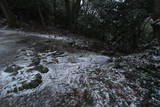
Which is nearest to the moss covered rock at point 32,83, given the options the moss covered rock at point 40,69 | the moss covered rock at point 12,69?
the moss covered rock at point 40,69

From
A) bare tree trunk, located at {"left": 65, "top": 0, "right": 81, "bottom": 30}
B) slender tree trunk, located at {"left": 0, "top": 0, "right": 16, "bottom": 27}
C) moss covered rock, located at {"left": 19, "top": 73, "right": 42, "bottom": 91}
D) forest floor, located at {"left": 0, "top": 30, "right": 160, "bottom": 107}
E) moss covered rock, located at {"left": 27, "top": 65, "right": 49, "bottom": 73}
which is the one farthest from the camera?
bare tree trunk, located at {"left": 65, "top": 0, "right": 81, "bottom": 30}

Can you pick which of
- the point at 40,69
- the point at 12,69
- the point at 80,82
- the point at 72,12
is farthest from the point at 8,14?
the point at 80,82

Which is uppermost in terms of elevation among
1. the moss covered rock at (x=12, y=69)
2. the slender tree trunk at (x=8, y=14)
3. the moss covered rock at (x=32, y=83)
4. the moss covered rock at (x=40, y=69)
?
the slender tree trunk at (x=8, y=14)

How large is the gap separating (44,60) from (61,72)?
33.1 inches

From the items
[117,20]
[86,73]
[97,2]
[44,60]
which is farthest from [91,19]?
[86,73]

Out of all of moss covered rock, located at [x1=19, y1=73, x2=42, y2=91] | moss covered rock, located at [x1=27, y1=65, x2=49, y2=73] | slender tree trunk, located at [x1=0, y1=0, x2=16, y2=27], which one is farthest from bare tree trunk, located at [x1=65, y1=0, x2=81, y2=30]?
moss covered rock, located at [x1=19, y1=73, x2=42, y2=91]

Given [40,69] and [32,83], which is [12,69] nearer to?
[40,69]

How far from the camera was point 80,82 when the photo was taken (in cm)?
269

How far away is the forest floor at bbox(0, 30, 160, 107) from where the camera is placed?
2230 mm

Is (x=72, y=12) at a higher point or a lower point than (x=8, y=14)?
higher

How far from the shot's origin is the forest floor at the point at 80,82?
7.32ft

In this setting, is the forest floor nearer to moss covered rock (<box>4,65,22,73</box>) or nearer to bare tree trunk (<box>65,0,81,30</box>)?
moss covered rock (<box>4,65,22,73</box>)

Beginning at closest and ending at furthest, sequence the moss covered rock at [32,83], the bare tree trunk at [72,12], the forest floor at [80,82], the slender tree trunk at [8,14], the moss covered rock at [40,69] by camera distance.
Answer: the forest floor at [80,82] < the moss covered rock at [32,83] < the moss covered rock at [40,69] < the slender tree trunk at [8,14] < the bare tree trunk at [72,12]

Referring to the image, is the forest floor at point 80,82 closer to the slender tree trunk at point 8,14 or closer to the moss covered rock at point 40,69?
the moss covered rock at point 40,69
